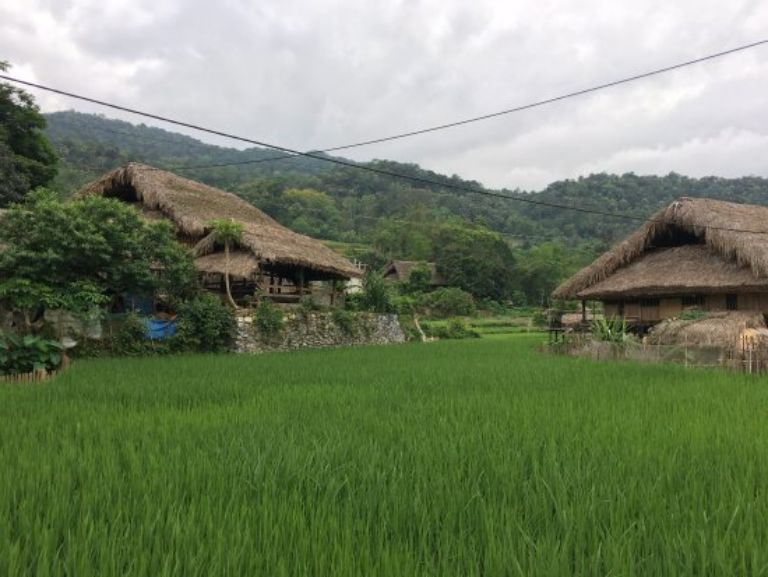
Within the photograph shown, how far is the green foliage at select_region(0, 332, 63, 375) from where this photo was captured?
7.05 meters

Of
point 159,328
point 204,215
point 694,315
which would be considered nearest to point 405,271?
point 204,215

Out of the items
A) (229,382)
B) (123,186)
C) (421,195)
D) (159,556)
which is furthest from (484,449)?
(421,195)

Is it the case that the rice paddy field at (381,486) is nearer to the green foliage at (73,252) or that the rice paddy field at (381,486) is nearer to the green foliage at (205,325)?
the green foliage at (73,252)

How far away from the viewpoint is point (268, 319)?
1325cm

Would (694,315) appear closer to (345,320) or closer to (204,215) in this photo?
(345,320)

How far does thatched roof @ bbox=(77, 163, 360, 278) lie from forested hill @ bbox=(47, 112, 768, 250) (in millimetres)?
20131

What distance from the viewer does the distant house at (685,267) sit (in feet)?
42.4

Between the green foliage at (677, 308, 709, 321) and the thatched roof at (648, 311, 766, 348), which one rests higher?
the green foliage at (677, 308, 709, 321)

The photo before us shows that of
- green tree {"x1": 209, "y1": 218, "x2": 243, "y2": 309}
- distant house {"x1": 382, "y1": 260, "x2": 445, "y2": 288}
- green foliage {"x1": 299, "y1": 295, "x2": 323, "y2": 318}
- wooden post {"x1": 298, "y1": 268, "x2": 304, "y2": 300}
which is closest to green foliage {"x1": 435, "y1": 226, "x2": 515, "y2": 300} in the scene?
distant house {"x1": 382, "y1": 260, "x2": 445, "y2": 288}

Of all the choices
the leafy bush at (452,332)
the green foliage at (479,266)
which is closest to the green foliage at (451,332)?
the leafy bush at (452,332)

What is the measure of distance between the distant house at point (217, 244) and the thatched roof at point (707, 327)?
8513mm

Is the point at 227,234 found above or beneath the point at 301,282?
above

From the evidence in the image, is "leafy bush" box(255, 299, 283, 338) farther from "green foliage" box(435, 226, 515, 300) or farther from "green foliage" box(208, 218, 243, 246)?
"green foliage" box(435, 226, 515, 300)

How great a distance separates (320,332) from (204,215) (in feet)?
14.6
